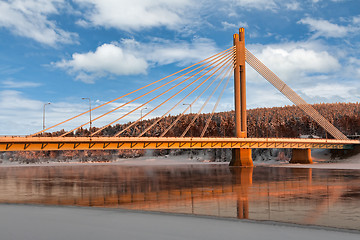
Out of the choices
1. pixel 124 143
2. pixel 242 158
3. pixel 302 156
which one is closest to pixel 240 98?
pixel 242 158

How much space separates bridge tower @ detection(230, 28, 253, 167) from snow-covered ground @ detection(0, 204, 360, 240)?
2501 inches

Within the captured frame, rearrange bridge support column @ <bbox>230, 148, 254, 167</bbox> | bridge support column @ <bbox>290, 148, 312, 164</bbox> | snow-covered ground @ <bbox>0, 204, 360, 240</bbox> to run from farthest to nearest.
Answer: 1. bridge support column @ <bbox>290, 148, 312, 164</bbox>
2. bridge support column @ <bbox>230, 148, 254, 167</bbox>
3. snow-covered ground @ <bbox>0, 204, 360, 240</bbox>

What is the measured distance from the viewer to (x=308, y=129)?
550 feet

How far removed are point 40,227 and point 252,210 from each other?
997 cm

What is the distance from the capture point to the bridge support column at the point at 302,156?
302 ft

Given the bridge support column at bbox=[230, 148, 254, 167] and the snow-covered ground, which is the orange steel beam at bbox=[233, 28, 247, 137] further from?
the snow-covered ground

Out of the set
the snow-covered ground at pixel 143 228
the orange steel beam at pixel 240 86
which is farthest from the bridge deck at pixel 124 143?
the snow-covered ground at pixel 143 228

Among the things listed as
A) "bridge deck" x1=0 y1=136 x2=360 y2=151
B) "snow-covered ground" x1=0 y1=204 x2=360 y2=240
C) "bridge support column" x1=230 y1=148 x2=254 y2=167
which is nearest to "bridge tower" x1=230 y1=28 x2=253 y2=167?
"bridge support column" x1=230 y1=148 x2=254 y2=167

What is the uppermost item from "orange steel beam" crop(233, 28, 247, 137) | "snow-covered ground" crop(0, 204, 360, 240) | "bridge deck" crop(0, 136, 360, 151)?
"orange steel beam" crop(233, 28, 247, 137)

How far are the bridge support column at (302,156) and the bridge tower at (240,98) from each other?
1943cm

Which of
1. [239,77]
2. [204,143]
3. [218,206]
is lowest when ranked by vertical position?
[218,206]

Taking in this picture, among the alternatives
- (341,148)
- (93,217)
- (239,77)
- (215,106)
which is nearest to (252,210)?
(93,217)

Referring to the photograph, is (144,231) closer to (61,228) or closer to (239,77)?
(61,228)

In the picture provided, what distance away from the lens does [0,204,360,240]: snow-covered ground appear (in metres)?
10.0
